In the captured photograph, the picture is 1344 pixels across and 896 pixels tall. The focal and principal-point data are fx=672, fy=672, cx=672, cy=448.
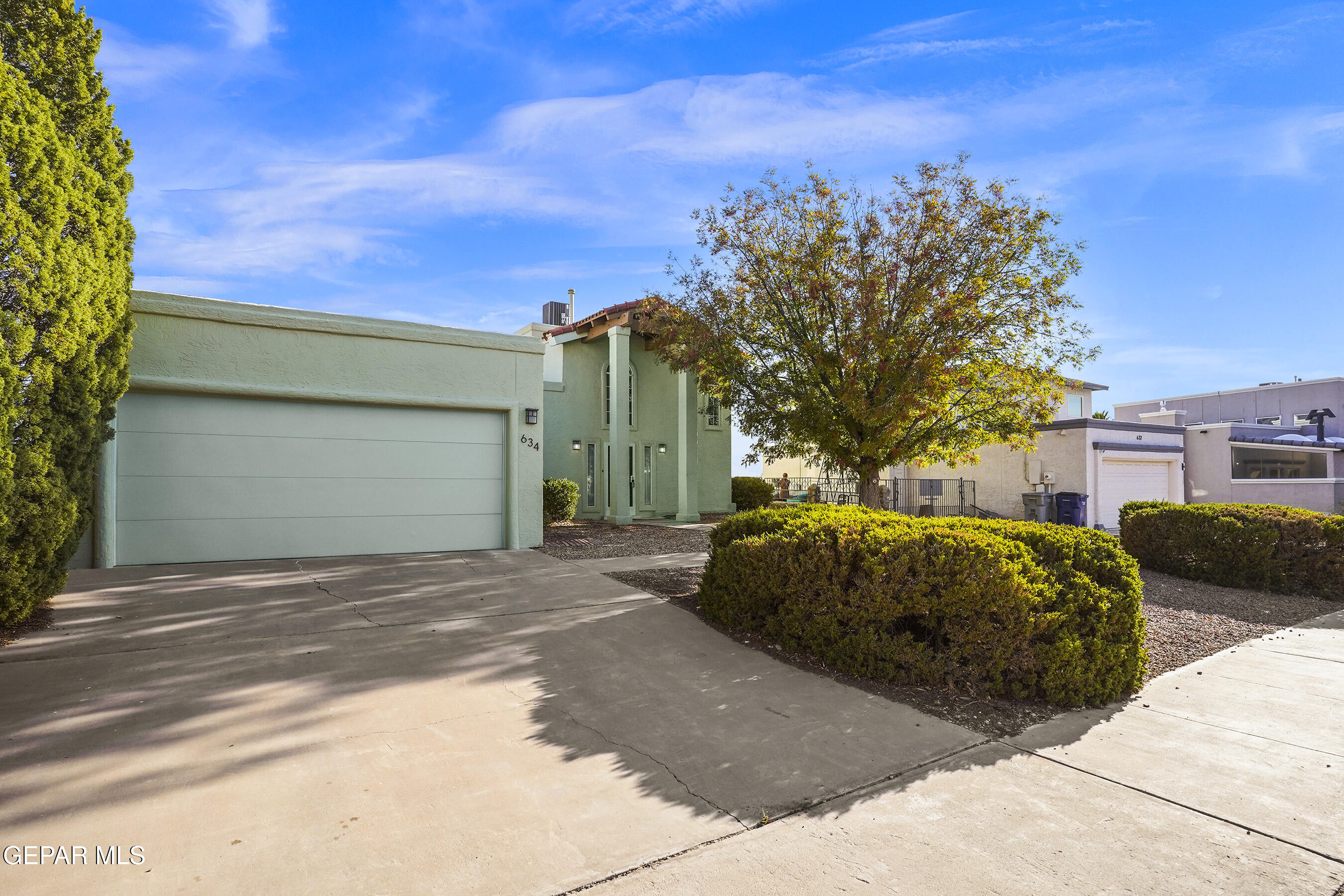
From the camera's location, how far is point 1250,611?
7828mm

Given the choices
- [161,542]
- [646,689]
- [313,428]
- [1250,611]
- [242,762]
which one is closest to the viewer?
[242,762]

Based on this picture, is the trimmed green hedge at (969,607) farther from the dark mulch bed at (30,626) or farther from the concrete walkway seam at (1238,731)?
the dark mulch bed at (30,626)

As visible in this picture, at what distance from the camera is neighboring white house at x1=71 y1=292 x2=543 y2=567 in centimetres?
836

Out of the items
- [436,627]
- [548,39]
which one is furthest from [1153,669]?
[548,39]

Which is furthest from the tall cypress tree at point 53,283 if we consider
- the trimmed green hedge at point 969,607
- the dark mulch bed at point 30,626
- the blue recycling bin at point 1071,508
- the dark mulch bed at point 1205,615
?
the blue recycling bin at point 1071,508

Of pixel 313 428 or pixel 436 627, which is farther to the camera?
pixel 313 428

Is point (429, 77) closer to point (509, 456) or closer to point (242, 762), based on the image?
point (509, 456)

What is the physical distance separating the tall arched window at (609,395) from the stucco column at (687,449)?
1.29 metres

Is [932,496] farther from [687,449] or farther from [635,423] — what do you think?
[635,423]

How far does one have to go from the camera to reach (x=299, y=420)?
30.3ft

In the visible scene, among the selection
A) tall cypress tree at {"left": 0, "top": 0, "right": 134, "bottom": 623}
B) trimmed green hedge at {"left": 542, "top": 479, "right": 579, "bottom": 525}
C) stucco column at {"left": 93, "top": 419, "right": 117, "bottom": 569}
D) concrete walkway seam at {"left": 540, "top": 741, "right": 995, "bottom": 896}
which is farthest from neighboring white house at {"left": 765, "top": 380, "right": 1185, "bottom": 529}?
tall cypress tree at {"left": 0, "top": 0, "right": 134, "bottom": 623}

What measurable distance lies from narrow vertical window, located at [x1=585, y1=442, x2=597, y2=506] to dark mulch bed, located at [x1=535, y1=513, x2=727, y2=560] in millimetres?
1687

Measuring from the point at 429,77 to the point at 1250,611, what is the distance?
39.7 feet

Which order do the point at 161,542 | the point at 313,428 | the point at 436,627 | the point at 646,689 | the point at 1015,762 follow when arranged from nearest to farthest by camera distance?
1. the point at 1015,762
2. the point at 646,689
3. the point at 436,627
4. the point at 161,542
5. the point at 313,428
